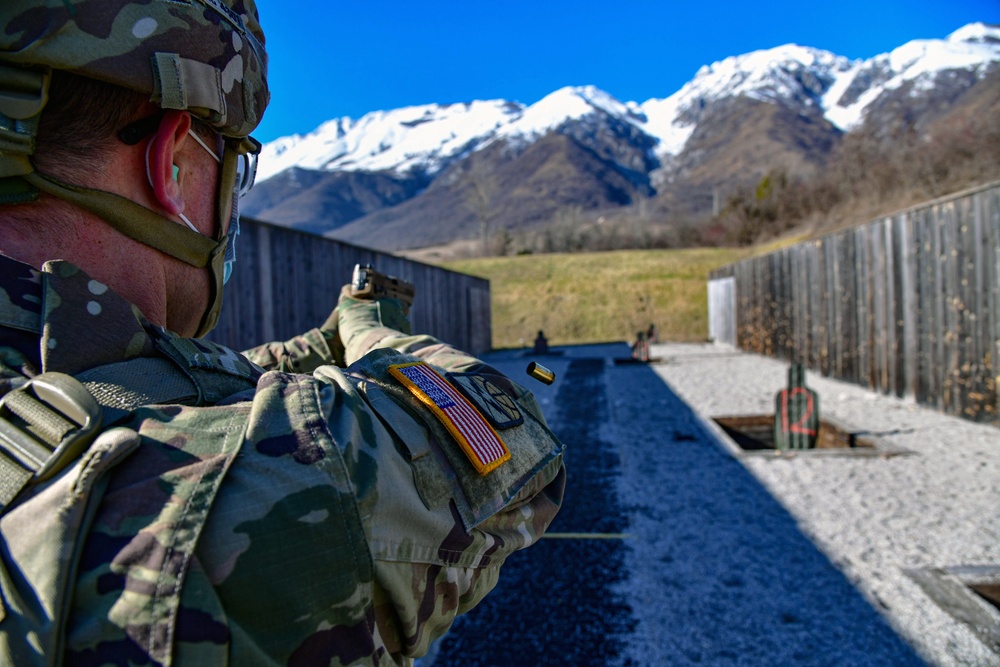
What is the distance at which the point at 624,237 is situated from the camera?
4312cm

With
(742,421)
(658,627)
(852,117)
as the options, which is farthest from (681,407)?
(852,117)

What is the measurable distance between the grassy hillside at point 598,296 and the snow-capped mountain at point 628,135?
216 ft

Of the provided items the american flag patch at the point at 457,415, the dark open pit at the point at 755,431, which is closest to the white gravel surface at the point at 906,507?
the dark open pit at the point at 755,431

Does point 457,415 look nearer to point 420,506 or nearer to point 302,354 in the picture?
point 420,506

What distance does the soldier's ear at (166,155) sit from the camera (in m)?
0.85

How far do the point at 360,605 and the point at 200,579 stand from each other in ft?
0.57

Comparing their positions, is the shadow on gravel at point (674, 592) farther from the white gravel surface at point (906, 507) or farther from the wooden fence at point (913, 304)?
the wooden fence at point (913, 304)

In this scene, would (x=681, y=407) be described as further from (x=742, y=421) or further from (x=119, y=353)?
(x=119, y=353)

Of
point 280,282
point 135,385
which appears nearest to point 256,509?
point 135,385

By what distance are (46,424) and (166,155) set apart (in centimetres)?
43

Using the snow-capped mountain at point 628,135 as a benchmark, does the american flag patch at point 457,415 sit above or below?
below

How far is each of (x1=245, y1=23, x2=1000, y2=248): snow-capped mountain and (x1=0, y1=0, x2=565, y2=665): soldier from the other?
9538cm

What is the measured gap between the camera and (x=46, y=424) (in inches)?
23.7

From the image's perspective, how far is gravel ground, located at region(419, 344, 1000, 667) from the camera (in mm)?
2703
